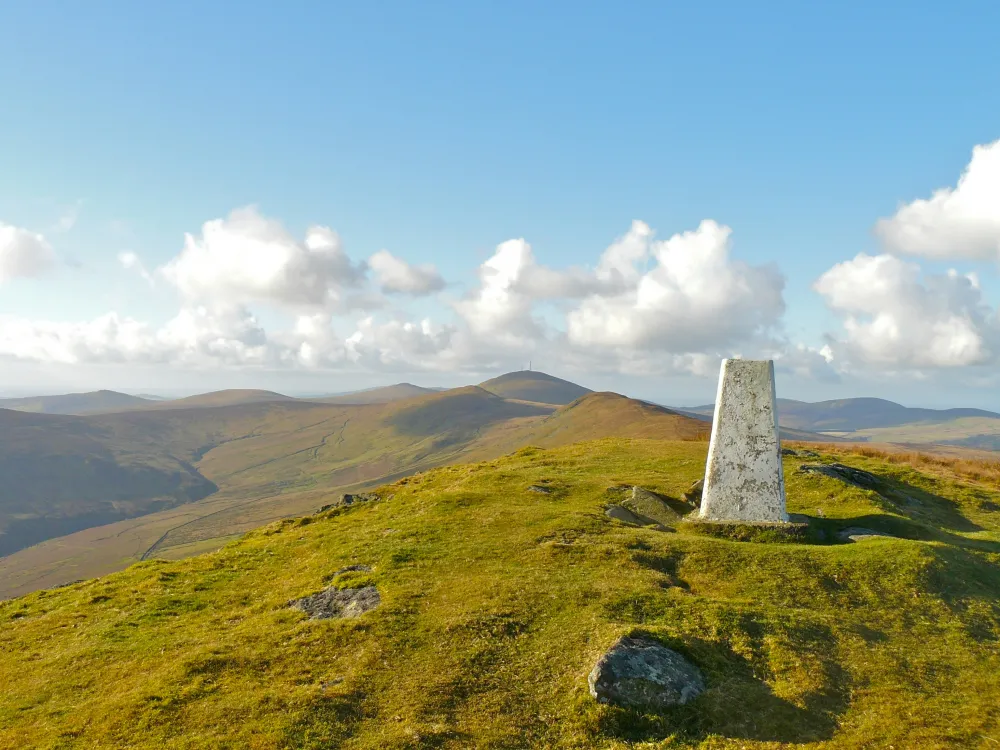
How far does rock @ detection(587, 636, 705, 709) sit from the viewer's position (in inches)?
607

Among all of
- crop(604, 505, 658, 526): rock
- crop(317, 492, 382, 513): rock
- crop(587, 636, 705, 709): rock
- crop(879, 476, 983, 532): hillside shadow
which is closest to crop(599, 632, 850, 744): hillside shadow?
crop(587, 636, 705, 709): rock

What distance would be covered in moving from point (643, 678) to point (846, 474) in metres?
31.8

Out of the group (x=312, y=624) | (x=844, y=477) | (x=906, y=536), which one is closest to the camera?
(x=312, y=624)

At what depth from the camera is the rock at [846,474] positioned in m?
39.8

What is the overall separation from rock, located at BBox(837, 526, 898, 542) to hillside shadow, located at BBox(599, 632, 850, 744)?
12.1 metres

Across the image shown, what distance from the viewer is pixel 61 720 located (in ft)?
52.0

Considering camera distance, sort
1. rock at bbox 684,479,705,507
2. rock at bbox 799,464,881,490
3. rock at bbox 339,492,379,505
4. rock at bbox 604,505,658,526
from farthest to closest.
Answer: rock at bbox 339,492,379,505, rock at bbox 799,464,881,490, rock at bbox 684,479,705,507, rock at bbox 604,505,658,526

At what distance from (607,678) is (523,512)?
50.0ft

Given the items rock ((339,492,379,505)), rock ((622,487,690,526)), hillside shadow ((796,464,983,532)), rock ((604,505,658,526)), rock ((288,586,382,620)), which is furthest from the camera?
rock ((339,492,379,505))

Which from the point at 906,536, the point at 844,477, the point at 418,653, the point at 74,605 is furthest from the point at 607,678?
the point at 844,477

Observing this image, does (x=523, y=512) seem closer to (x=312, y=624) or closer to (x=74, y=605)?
(x=312, y=624)

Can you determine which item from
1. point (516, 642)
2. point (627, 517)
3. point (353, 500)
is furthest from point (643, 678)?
point (353, 500)

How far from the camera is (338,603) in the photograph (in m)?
22.0

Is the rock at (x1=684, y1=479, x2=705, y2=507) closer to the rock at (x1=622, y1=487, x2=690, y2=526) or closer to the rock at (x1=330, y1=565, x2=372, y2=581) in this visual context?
the rock at (x1=622, y1=487, x2=690, y2=526)
